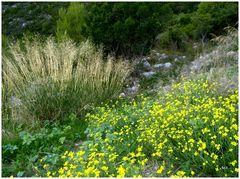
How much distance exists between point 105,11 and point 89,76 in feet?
8.82

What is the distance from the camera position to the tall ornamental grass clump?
5.82 metres

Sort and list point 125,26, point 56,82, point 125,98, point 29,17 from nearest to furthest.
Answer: point 56,82
point 125,98
point 125,26
point 29,17

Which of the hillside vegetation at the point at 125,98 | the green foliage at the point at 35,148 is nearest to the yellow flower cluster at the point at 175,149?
the hillside vegetation at the point at 125,98

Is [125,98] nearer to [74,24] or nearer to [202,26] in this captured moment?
[74,24]

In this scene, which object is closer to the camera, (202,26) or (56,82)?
(56,82)

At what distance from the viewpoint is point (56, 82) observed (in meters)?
6.01

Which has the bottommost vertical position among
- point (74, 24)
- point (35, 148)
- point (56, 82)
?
point (35, 148)

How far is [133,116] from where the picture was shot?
15.6 ft

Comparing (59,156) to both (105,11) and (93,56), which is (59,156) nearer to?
(93,56)

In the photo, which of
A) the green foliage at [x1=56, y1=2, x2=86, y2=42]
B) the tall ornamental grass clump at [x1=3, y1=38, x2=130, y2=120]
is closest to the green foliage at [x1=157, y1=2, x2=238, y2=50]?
the green foliage at [x1=56, y1=2, x2=86, y2=42]

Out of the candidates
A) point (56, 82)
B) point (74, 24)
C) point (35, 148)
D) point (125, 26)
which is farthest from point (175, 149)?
point (74, 24)

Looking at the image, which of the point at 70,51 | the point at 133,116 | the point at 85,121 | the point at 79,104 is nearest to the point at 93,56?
the point at 70,51

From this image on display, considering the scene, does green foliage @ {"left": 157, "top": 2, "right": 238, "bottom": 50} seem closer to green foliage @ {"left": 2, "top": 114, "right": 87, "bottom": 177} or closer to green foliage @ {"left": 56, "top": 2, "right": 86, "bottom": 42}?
green foliage @ {"left": 56, "top": 2, "right": 86, "bottom": 42}

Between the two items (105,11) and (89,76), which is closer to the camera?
(89,76)
